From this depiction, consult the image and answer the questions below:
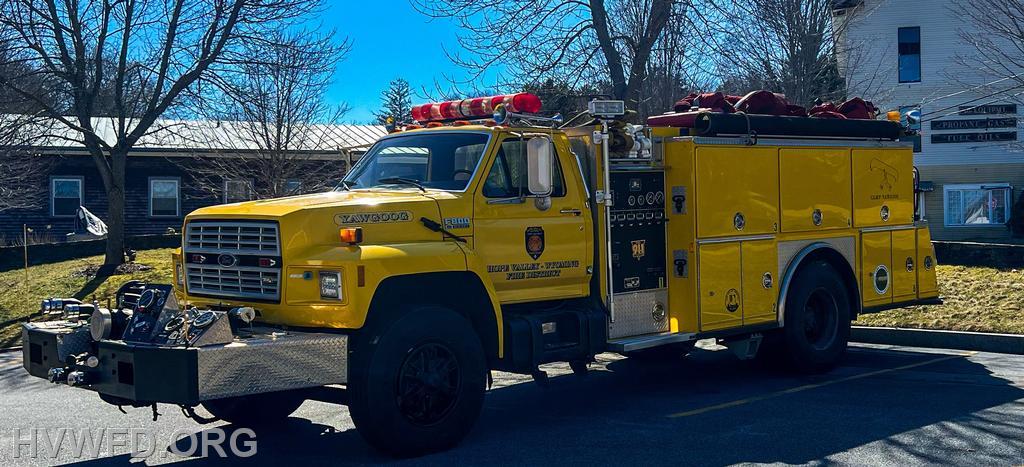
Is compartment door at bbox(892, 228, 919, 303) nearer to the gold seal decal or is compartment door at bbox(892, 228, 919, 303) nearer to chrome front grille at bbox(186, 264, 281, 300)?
the gold seal decal

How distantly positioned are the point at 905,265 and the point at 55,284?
573 inches

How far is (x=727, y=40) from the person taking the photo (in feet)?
60.1

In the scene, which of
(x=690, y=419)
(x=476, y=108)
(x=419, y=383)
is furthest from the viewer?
(x=476, y=108)

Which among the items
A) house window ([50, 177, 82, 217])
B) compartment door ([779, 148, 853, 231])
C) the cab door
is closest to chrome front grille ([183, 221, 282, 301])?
A: the cab door

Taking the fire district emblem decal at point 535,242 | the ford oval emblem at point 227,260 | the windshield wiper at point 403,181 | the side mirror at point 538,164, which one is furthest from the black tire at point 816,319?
the ford oval emblem at point 227,260

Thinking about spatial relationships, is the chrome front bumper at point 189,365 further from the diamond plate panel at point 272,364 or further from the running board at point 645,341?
the running board at point 645,341

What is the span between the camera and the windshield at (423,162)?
8109mm

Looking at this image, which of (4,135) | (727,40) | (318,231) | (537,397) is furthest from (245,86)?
(318,231)

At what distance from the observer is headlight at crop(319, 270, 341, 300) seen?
22.4ft

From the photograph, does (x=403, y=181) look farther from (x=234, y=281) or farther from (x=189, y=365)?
(x=189, y=365)

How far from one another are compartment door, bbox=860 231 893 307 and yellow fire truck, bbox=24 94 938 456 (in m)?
0.03

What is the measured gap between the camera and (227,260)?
7414 mm

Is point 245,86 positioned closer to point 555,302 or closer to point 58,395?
point 58,395

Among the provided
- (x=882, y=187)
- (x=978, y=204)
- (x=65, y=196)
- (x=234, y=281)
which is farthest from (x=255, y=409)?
(x=978, y=204)
